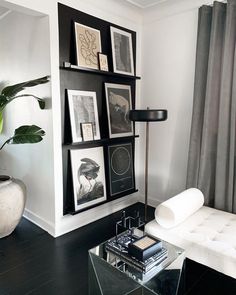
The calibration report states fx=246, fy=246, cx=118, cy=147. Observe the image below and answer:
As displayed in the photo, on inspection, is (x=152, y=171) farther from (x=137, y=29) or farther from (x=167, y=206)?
(x=137, y=29)

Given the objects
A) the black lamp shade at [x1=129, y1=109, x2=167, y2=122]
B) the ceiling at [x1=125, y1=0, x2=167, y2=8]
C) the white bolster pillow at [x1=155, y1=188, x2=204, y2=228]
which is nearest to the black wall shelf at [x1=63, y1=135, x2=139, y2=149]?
the black lamp shade at [x1=129, y1=109, x2=167, y2=122]

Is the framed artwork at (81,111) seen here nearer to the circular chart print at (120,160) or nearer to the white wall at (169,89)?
the circular chart print at (120,160)

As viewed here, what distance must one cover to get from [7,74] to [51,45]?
2.94ft

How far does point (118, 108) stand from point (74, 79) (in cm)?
65

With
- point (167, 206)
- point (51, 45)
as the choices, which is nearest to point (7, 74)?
point (51, 45)

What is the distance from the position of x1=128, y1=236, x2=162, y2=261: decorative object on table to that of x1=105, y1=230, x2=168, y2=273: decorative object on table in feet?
0.05

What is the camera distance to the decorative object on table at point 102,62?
8.51ft

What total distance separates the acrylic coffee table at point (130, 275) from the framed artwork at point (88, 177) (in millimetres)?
923

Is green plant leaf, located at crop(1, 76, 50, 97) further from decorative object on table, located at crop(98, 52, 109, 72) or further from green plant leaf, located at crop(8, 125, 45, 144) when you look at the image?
decorative object on table, located at crop(98, 52, 109, 72)

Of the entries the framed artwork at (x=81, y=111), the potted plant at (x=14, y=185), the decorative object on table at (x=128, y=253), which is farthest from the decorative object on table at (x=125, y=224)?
the potted plant at (x=14, y=185)

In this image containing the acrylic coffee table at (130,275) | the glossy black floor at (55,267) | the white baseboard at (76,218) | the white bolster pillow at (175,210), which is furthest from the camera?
the white baseboard at (76,218)

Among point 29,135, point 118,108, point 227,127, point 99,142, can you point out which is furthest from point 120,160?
point 227,127

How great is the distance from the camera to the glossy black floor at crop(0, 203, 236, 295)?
179 centimetres

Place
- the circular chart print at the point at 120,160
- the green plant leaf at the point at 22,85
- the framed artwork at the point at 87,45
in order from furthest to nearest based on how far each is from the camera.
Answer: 1. the circular chart print at the point at 120,160
2. the framed artwork at the point at 87,45
3. the green plant leaf at the point at 22,85
